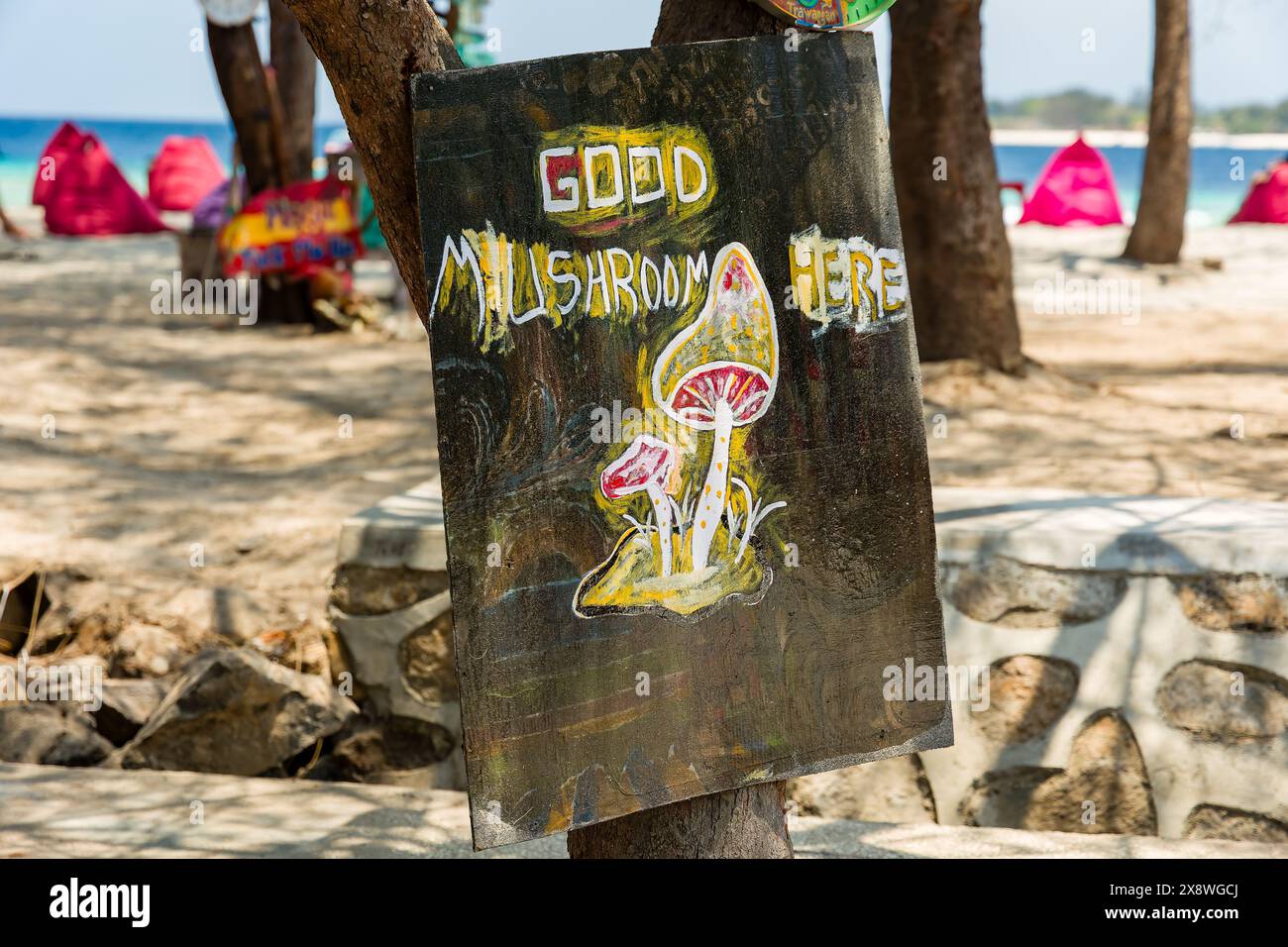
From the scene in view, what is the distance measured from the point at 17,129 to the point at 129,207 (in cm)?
5755

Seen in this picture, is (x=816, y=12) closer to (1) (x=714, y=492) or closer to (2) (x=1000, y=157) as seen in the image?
(1) (x=714, y=492)

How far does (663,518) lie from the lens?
245 cm

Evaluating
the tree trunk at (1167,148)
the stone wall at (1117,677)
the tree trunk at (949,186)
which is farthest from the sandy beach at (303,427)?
the stone wall at (1117,677)

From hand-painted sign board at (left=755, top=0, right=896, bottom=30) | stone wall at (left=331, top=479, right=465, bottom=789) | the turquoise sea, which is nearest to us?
hand-painted sign board at (left=755, top=0, right=896, bottom=30)

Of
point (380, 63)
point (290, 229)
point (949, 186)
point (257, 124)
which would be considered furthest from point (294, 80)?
point (380, 63)

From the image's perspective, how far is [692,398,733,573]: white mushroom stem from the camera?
2.46 meters

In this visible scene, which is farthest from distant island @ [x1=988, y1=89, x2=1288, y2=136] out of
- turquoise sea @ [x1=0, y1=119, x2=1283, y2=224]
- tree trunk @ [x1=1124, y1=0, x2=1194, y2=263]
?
tree trunk @ [x1=1124, y1=0, x2=1194, y2=263]

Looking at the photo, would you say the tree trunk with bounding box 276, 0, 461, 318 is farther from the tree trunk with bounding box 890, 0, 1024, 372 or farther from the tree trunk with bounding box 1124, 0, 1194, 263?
the tree trunk with bounding box 1124, 0, 1194, 263

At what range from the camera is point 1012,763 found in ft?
12.9

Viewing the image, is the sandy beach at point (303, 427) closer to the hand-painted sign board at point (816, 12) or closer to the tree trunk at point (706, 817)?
the tree trunk at point (706, 817)

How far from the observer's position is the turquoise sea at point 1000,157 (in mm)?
55750

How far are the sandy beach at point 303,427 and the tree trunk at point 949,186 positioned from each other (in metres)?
0.26

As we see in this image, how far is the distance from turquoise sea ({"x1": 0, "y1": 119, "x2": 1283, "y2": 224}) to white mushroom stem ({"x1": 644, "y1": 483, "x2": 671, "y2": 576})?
49800mm

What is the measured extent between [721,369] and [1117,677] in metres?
1.97
